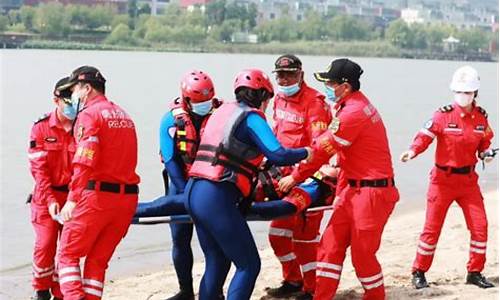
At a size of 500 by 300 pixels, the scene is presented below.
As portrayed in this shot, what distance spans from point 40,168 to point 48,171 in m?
0.07

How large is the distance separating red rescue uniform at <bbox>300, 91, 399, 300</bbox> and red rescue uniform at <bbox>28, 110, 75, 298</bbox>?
193 centimetres

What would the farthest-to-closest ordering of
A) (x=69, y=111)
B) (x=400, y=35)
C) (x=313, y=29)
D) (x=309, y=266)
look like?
(x=400, y=35) < (x=313, y=29) < (x=309, y=266) < (x=69, y=111)

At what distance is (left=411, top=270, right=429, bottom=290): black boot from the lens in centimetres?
914

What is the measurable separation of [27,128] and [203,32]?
228ft

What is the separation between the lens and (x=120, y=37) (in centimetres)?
8375

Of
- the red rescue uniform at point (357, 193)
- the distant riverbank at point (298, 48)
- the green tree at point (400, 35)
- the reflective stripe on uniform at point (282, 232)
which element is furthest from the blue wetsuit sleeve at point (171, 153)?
the green tree at point (400, 35)

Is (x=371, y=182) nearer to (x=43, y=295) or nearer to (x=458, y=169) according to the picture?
(x=458, y=169)

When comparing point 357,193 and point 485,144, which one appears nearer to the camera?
point 357,193

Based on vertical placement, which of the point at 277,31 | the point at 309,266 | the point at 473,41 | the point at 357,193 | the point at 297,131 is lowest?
the point at 473,41

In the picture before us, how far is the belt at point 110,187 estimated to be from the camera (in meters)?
7.04

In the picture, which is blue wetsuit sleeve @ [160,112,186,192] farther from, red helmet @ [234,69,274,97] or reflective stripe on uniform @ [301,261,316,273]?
reflective stripe on uniform @ [301,261,316,273]

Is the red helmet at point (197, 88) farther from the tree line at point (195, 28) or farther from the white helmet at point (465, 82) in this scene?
the tree line at point (195, 28)

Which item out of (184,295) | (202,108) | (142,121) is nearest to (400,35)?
(142,121)

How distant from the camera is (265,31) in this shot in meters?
107
